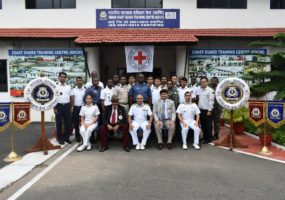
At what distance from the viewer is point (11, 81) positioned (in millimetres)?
14148

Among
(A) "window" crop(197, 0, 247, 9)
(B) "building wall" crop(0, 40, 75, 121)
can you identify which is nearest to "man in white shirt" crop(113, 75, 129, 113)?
(B) "building wall" crop(0, 40, 75, 121)

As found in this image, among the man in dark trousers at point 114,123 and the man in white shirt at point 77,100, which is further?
the man in white shirt at point 77,100

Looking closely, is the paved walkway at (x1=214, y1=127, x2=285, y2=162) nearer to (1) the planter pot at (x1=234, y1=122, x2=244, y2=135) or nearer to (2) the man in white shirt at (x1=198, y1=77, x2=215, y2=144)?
(1) the planter pot at (x1=234, y1=122, x2=244, y2=135)

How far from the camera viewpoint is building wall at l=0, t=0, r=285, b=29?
14367 mm

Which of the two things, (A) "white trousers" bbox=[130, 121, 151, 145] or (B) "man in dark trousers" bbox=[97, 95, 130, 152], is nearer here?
(B) "man in dark trousers" bbox=[97, 95, 130, 152]

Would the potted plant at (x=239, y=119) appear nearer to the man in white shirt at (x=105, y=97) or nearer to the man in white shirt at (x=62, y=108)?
the man in white shirt at (x=105, y=97)

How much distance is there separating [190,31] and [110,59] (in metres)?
4.65

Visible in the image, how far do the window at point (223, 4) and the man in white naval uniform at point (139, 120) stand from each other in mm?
7264

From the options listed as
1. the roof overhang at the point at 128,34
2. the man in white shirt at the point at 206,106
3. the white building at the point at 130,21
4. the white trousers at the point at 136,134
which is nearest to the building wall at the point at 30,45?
the white building at the point at 130,21

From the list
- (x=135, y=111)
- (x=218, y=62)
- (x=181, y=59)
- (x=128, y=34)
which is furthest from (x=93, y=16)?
(x=135, y=111)

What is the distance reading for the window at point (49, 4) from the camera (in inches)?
575

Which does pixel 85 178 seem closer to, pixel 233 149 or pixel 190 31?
pixel 233 149

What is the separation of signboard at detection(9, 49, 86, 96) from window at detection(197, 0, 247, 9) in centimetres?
550

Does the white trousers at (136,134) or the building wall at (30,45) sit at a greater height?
the building wall at (30,45)
